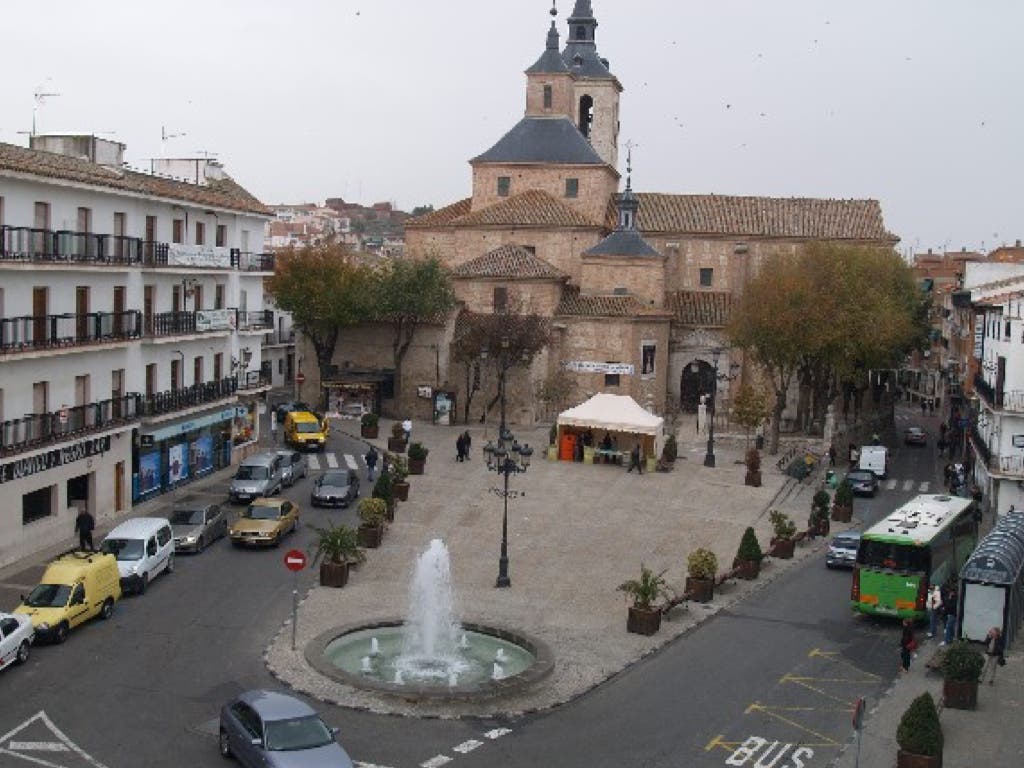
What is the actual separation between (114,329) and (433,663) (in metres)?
17.6

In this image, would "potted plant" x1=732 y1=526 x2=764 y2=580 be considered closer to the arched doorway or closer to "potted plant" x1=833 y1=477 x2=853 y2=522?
"potted plant" x1=833 y1=477 x2=853 y2=522

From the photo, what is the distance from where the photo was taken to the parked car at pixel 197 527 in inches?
1339

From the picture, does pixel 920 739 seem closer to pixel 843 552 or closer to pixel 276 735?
pixel 276 735

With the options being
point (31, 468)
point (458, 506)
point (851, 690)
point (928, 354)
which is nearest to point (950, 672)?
point (851, 690)

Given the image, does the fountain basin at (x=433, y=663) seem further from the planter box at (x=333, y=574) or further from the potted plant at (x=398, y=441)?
the potted plant at (x=398, y=441)

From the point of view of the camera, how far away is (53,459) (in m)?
34.5

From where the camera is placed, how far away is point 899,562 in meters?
29.6

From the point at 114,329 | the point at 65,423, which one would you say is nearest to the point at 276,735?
the point at 65,423

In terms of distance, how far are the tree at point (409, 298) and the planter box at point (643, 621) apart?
33.9 m

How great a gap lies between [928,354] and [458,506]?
248 ft

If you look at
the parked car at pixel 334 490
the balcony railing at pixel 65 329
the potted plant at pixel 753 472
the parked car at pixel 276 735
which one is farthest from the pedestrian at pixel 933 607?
the balcony railing at pixel 65 329

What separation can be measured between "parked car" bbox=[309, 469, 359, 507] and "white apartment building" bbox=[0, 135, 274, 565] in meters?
5.32

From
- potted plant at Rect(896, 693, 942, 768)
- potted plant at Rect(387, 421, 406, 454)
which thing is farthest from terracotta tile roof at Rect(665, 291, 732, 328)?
potted plant at Rect(896, 693, 942, 768)

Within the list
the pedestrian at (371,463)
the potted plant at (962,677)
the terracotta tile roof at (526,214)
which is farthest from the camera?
the terracotta tile roof at (526,214)
